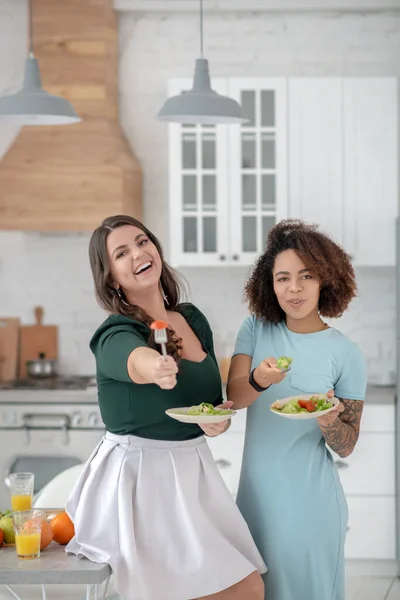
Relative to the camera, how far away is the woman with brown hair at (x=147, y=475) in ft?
6.98

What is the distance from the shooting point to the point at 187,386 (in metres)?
2.28

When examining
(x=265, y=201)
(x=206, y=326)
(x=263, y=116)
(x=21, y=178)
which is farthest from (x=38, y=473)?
(x=206, y=326)

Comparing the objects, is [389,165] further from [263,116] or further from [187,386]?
[187,386]

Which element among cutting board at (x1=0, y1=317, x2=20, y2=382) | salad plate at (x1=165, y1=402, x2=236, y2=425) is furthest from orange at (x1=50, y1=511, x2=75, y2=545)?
cutting board at (x1=0, y1=317, x2=20, y2=382)

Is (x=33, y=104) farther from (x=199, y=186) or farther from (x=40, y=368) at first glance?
(x=40, y=368)

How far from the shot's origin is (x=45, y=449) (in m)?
A: 4.75

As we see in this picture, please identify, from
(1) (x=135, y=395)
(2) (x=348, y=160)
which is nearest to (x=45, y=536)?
(1) (x=135, y=395)

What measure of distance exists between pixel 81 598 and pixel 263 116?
305cm

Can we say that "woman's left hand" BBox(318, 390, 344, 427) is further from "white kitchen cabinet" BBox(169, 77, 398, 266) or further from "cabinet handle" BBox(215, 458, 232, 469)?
"white kitchen cabinet" BBox(169, 77, 398, 266)

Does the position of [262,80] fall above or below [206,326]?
above

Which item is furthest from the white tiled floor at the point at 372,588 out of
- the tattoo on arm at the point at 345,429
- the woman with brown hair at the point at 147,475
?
the woman with brown hair at the point at 147,475

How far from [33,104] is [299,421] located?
1.88 meters

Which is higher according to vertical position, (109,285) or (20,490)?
(109,285)

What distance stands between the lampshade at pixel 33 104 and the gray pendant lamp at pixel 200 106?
1.30 ft
